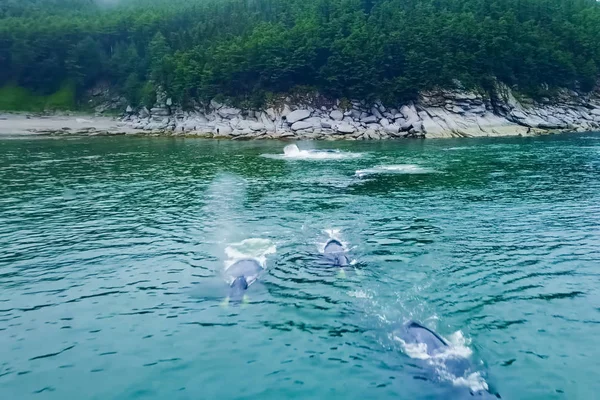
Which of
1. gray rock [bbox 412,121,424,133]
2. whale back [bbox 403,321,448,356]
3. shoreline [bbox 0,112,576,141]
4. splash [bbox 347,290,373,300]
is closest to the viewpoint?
whale back [bbox 403,321,448,356]

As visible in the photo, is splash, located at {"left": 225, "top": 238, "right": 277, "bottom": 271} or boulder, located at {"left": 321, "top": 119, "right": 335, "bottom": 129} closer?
splash, located at {"left": 225, "top": 238, "right": 277, "bottom": 271}

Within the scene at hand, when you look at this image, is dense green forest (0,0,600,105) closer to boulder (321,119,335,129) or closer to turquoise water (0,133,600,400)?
boulder (321,119,335,129)

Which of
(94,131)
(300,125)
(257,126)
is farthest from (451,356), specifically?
(94,131)

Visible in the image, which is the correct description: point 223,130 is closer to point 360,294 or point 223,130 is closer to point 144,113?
point 144,113

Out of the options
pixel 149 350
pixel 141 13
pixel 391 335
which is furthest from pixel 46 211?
pixel 141 13

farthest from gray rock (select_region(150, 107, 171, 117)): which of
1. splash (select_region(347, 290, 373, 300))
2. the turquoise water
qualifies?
splash (select_region(347, 290, 373, 300))

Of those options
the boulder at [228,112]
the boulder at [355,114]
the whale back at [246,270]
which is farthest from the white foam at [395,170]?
the boulder at [228,112]

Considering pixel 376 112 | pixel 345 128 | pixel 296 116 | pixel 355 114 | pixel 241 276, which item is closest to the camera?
pixel 241 276

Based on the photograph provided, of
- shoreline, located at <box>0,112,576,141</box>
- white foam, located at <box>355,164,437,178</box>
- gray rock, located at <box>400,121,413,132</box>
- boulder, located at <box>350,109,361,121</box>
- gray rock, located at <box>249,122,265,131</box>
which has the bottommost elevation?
white foam, located at <box>355,164,437,178</box>
